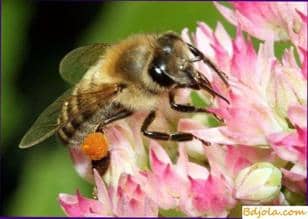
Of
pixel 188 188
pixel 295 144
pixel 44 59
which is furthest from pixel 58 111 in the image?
pixel 44 59

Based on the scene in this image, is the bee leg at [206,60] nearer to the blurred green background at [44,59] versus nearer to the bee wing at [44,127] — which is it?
the bee wing at [44,127]

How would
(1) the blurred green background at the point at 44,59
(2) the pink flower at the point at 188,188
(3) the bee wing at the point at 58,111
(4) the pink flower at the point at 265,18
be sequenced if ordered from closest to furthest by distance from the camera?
(2) the pink flower at the point at 188,188, (3) the bee wing at the point at 58,111, (4) the pink flower at the point at 265,18, (1) the blurred green background at the point at 44,59

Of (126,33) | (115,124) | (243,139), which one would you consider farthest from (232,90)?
(126,33)

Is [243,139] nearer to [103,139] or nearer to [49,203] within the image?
[103,139]

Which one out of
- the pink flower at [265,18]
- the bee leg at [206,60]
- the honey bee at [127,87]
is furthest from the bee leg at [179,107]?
the pink flower at [265,18]

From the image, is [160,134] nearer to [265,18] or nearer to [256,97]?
[256,97]

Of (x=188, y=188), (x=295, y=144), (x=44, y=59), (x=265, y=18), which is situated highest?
(x=265, y=18)

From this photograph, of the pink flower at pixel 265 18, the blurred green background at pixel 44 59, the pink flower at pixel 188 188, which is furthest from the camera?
the blurred green background at pixel 44 59
